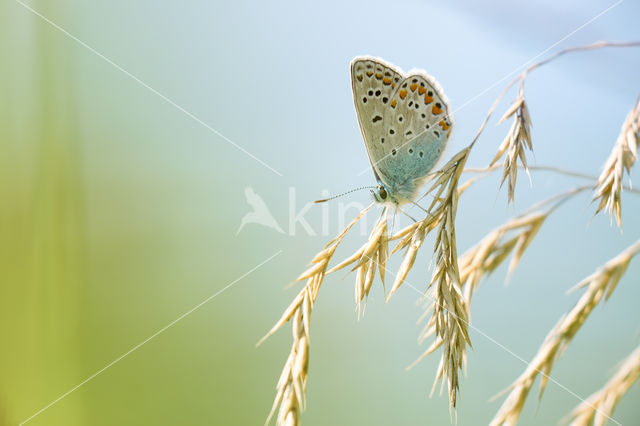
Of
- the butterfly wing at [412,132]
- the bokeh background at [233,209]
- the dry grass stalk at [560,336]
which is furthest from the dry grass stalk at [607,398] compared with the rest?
the bokeh background at [233,209]

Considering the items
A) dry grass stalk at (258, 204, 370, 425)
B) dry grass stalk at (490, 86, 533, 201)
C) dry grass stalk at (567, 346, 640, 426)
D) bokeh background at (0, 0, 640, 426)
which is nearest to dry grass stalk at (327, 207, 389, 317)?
dry grass stalk at (258, 204, 370, 425)

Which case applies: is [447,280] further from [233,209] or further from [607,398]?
[233,209]

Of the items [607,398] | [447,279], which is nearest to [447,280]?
[447,279]

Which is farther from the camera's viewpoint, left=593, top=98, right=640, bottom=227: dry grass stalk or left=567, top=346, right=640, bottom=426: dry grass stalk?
left=593, top=98, right=640, bottom=227: dry grass stalk

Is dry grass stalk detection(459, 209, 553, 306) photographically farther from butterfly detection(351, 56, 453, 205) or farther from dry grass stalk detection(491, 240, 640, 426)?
butterfly detection(351, 56, 453, 205)

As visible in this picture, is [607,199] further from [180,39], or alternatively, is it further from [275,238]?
[180,39]

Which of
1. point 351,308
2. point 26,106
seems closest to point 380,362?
point 351,308
